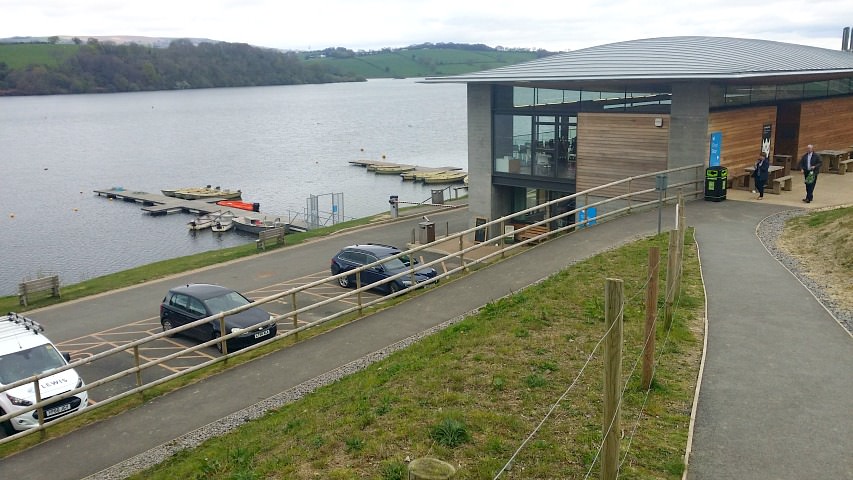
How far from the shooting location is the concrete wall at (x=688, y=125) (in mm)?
24422

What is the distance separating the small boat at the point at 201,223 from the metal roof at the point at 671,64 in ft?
93.7

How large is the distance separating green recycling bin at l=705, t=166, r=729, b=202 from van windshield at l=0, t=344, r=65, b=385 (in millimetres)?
19762

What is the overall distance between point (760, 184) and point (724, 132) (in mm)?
2329

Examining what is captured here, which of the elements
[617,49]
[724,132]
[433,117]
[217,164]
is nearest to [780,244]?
[724,132]

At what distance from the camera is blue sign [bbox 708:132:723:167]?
24780 millimetres

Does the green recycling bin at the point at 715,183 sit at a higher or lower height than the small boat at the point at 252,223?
higher

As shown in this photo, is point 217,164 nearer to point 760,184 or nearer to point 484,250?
point 484,250

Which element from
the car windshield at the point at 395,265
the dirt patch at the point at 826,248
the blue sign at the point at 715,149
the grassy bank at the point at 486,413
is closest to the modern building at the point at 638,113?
the blue sign at the point at 715,149

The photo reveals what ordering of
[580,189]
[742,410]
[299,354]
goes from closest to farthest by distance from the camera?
[742,410]
[299,354]
[580,189]

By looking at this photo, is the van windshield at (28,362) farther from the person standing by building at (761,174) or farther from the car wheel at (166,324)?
the person standing by building at (761,174)

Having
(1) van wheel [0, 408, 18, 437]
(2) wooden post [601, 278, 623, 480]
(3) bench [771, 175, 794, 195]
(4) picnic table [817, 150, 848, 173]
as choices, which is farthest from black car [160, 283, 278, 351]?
(4) picnic table [817, 150, 848, 173]

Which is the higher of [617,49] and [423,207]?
[617,49]

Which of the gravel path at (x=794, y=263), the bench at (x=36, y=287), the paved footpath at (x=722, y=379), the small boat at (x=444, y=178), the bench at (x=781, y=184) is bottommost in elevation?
the small boat at (x=444, y=178)

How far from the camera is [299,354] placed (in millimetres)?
13922
